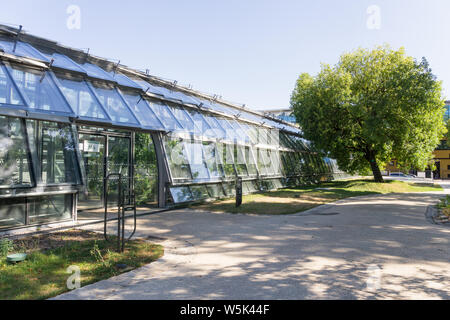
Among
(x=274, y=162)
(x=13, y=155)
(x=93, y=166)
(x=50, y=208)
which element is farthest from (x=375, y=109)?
(x=13, y=155)

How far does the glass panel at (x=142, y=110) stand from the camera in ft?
41.0

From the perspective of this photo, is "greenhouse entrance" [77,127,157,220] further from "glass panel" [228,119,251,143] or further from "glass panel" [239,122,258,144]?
"glass panel" [239,122,258,144]

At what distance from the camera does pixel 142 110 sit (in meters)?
13.0

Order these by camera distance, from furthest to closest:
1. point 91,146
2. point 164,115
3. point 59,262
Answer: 1. point 164,115
2. point 91,146
3. point 59,262

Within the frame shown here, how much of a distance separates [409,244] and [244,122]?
1555 cm

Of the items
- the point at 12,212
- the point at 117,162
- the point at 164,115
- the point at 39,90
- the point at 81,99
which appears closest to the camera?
the point at 12,212

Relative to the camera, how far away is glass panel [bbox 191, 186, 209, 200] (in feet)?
45.4

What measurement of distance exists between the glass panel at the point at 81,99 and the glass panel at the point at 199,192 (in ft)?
17.1

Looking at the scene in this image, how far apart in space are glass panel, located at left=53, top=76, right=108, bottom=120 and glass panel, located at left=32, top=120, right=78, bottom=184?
105 cm

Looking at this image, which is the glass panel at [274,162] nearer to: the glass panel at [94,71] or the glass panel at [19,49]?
→ the glass panel at [94,71]

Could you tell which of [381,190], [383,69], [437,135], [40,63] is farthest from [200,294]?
[437,135]

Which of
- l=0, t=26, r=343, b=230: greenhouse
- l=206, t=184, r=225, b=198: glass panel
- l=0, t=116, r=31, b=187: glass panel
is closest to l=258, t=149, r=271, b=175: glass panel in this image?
l=0, t=26, r=343, b=230: greenhouse

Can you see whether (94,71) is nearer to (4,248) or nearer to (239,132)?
(4,248)

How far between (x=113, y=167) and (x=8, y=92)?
507 cm
